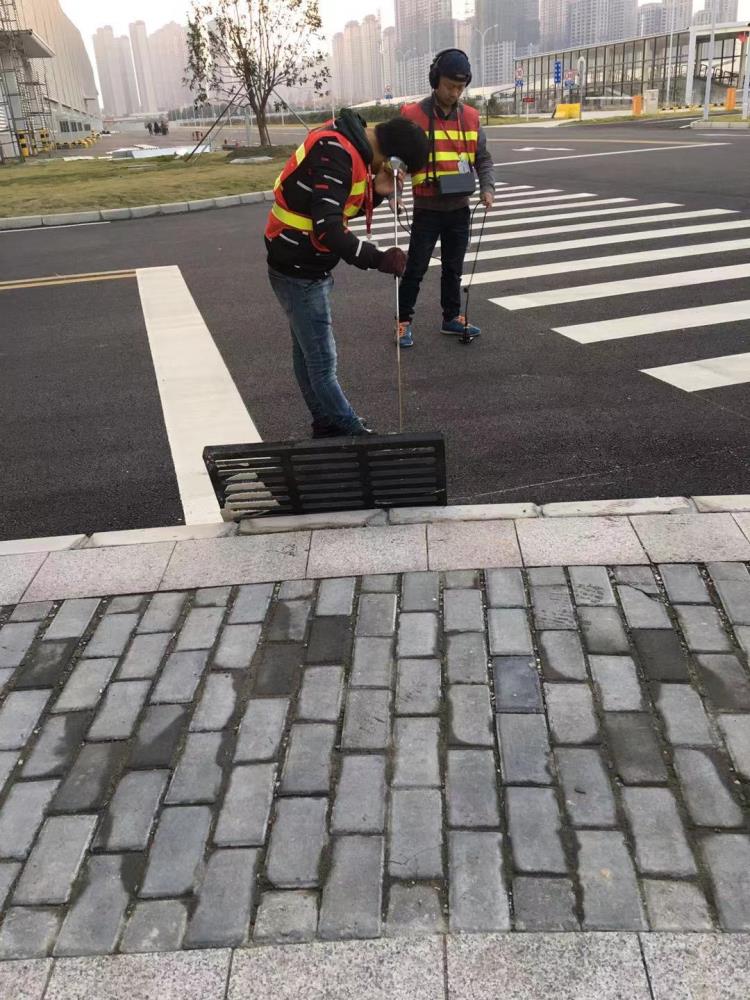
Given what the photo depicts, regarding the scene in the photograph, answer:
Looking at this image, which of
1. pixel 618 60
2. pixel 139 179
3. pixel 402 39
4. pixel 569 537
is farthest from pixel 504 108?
pixel 569 537

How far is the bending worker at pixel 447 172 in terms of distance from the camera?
541 cm

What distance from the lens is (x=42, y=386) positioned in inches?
253

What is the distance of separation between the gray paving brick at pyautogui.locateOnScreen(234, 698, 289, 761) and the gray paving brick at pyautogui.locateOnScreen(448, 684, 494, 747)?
1.79 feet

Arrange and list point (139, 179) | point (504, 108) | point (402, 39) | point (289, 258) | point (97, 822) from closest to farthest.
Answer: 1. point (97, 822)
2. point (289, 258)
3. point (139, 179)
4. point (504, 108)
5. point (402, 39)

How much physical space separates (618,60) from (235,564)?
218 feet

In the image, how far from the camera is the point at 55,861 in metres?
2.29

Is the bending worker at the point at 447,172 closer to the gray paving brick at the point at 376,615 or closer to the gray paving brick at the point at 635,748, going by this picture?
the gray paving brick at the point at 376,615

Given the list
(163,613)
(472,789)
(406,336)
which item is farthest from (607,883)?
(406,336)

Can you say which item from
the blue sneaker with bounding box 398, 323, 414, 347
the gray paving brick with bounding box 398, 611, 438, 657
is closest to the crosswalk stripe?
the blue sneaker with bounding box 398, 323, 414, 347

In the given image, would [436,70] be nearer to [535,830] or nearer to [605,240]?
[535,830]

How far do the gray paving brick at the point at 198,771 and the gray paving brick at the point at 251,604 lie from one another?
2.07 feet

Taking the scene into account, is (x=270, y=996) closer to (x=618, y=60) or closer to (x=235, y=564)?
(x=235, y=564)

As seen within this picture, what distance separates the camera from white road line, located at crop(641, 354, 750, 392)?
5.46m

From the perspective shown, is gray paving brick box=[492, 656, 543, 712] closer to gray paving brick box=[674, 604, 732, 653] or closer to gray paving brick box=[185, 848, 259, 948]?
gray paving brick box=[674, 604, 732, 653]
